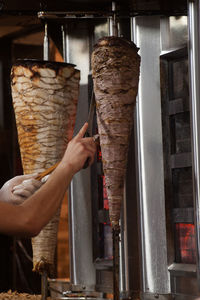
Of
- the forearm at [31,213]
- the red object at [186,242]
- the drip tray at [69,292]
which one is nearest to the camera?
the forearm at [31,213]

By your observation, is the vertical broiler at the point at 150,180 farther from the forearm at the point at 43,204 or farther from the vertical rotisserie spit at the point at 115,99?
the forearm at the point at 43,204

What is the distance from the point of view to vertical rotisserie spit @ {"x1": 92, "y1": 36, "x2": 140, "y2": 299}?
1.71 meters

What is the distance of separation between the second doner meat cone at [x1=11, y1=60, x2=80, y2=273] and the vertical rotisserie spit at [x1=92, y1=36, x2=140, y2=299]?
254 mm

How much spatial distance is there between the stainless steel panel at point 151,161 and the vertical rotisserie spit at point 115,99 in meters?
0.27

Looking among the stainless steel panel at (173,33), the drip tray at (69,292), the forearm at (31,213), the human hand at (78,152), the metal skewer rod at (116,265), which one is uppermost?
the stainless steel panel at (173,33)

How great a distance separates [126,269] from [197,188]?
0.49 m

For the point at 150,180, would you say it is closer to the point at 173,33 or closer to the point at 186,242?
the point at 186,242

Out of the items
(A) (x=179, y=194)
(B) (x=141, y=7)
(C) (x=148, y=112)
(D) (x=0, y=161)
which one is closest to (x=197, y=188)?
(A) (x=179, y=194)

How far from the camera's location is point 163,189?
6.51 ft

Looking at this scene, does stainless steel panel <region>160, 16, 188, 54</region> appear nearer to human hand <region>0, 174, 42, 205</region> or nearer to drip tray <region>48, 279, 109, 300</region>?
human hand <region>0, 174, 42, 205</region>

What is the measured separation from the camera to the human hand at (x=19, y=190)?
1779 mm

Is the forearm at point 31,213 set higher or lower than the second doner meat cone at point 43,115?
lower

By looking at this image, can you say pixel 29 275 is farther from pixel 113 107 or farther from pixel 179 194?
pixel 113 107

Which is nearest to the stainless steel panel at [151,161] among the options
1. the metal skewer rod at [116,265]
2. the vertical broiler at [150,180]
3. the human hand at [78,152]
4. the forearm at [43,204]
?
the vertical broiler at [150,180]
